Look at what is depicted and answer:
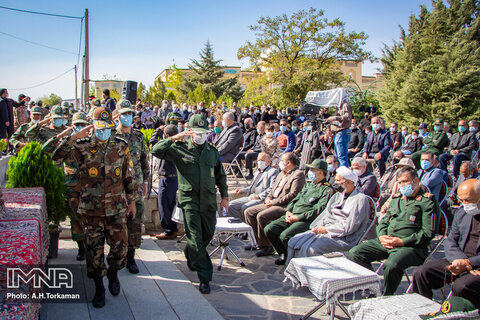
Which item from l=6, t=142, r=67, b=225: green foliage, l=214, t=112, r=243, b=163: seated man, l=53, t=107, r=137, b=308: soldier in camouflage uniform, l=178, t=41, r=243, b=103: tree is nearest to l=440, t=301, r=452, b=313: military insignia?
l=53, t=107, r=137, b=308: soldier in camouflage uniform

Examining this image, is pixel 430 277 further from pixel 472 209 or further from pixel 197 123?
pixel 197 123

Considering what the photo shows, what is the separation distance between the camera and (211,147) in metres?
4.90

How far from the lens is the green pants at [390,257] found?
4262 mm

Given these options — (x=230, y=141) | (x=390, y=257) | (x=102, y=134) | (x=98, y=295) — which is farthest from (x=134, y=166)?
(x=230, y=141)

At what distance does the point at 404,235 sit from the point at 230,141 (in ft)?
17.5

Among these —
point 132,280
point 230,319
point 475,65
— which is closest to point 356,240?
point 230,319

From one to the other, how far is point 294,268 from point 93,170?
237 centimetres

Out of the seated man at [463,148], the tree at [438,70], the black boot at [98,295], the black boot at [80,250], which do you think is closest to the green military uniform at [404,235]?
the black boot at [98,295]

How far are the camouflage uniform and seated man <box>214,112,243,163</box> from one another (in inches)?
193

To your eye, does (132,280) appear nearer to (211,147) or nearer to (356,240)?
(211,147)

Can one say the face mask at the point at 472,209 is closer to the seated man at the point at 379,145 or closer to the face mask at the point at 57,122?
the face mask at the point at 57,122

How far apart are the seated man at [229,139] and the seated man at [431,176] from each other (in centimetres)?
404

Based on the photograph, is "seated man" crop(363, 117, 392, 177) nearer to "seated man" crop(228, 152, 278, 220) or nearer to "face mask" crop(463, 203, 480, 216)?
"seated man" crop(228, 152, 278, 220)

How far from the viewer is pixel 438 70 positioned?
813 inches
